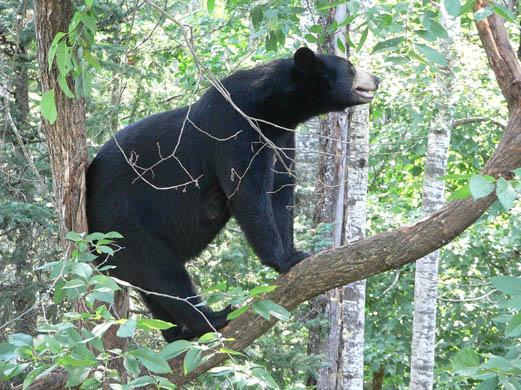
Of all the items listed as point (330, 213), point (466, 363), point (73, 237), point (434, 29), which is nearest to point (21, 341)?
point (73, 237)

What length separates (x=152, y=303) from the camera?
5078 mm

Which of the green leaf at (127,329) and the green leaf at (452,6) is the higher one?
the green leaf at (452,6)

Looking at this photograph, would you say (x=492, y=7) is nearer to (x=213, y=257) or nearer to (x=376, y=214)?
(x=213, y=257)

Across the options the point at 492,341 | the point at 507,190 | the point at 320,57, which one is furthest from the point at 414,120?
the point at 507,190

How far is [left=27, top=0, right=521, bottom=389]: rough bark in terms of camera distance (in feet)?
12.9

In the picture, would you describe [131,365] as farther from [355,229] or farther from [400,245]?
[355,229]

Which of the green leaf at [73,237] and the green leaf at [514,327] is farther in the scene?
the green leaf at [73,237]

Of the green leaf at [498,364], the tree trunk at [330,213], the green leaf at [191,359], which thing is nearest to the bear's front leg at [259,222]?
the green leaf at [191,359]

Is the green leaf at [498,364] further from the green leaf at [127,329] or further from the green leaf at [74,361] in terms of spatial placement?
the green leaf at [74,361]

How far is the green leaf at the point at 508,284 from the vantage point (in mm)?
2080

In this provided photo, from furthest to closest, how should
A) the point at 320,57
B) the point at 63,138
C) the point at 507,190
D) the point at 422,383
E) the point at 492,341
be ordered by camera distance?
the point at 492,341
the point at 422,383
the point at 320,57
the point at 63,138
the point at 507,190

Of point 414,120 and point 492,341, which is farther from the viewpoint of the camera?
point 492,341

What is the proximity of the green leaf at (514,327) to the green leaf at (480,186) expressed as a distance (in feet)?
1.17

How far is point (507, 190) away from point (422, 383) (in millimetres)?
7988
